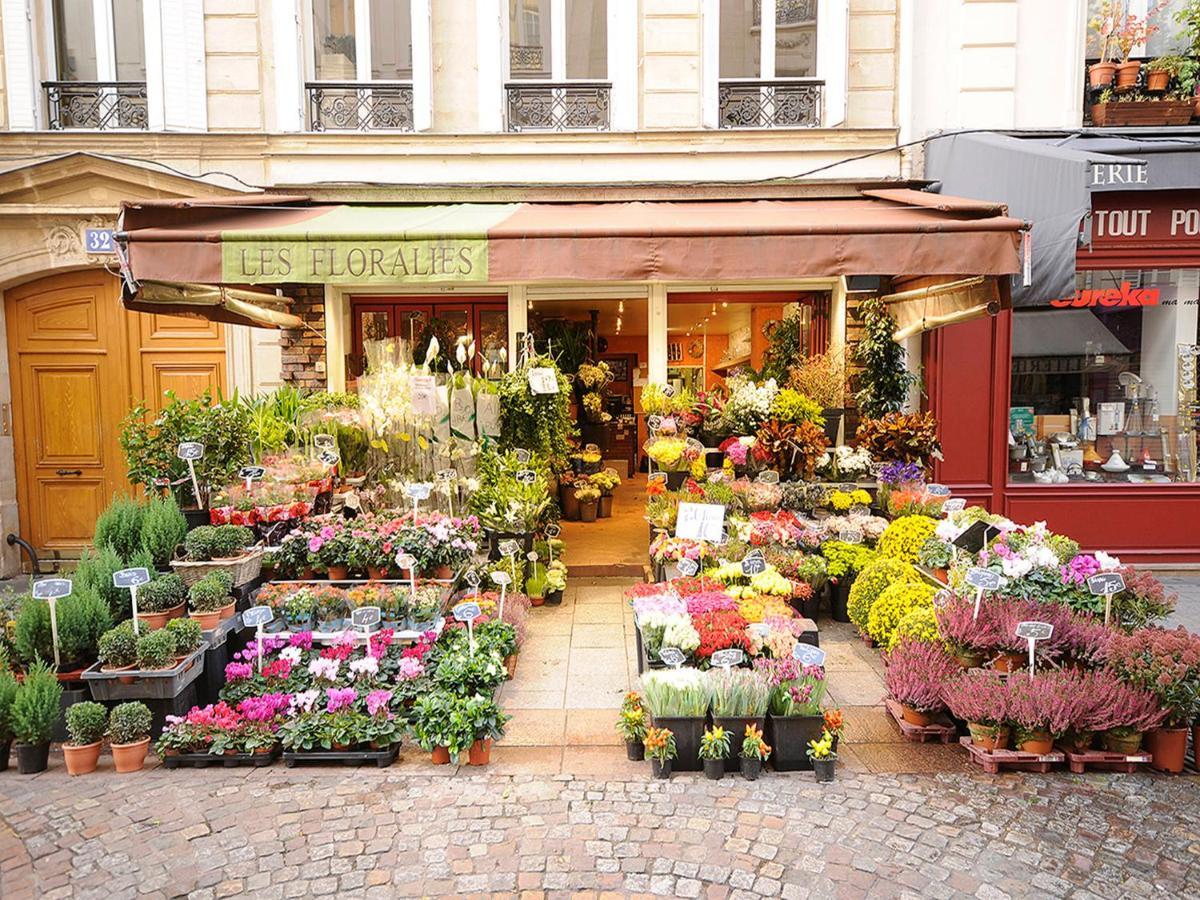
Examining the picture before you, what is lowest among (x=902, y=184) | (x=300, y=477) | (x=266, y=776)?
(x=266, y=776)

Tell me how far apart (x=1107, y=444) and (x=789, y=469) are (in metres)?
3.79

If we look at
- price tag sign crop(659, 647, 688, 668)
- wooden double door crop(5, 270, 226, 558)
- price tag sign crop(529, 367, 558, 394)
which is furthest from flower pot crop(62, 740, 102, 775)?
wooden double door crop(5, 270, 226, 558)

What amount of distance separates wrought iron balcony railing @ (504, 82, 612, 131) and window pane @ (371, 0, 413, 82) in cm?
121

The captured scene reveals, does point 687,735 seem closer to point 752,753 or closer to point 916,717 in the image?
point 752,753

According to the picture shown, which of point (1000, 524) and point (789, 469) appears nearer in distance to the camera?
point (1000, 524)

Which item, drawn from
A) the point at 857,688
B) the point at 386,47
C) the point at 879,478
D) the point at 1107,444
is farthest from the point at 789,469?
the point at 386,47

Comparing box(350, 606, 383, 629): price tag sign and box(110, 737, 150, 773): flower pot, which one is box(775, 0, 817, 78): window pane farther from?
box(110, 737, 150, 773): flower pot

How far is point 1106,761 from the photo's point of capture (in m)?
4.11

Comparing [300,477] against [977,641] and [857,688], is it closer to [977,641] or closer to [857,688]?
[857,688]

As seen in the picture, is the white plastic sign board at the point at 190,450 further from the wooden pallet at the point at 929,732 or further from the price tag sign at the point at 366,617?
the wooden pallet at the point at 929,732

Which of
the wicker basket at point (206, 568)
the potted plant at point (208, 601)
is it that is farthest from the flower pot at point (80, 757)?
the wicker basket at point (206, 568)

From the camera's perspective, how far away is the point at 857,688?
5.27 m

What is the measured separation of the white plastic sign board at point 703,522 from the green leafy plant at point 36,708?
4.25 metres

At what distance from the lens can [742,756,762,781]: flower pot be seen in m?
4.01
